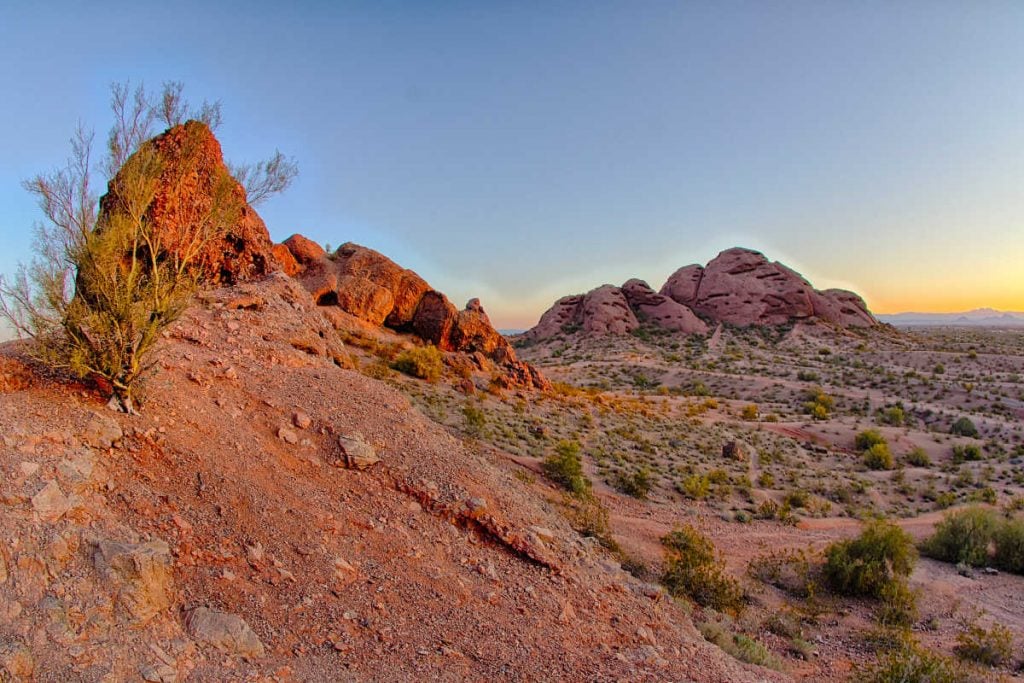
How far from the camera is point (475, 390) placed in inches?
730

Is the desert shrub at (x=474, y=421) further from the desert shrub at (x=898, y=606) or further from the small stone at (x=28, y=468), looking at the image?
the small stone at (x=28, y=468)

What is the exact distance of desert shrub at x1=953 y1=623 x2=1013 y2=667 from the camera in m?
7.45

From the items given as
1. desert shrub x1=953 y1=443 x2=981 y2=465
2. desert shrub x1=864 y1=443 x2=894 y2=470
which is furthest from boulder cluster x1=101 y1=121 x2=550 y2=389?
desert shrub x1=953 y1=443 x2=981 y2=465

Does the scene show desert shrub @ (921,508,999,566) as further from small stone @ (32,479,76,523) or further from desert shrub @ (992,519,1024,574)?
small stone @ (32,479,76,523)

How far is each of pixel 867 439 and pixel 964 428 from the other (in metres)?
6.35

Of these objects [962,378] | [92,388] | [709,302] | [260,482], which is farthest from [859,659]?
[709,302]

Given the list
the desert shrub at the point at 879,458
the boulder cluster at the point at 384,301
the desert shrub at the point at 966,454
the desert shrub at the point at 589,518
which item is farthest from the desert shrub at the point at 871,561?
the desert shrub at the point at 966,454

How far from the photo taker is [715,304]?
5528 cm

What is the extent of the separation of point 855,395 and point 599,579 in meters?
30.1

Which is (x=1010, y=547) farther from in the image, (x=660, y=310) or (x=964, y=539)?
(x=660, y=310)

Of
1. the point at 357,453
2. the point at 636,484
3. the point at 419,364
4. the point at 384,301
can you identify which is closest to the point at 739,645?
the point at 357,453

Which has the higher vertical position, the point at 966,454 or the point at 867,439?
the point at 867,439

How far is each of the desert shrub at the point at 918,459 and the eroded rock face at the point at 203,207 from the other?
2225 cm

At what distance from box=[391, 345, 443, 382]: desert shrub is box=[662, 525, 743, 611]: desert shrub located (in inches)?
395
